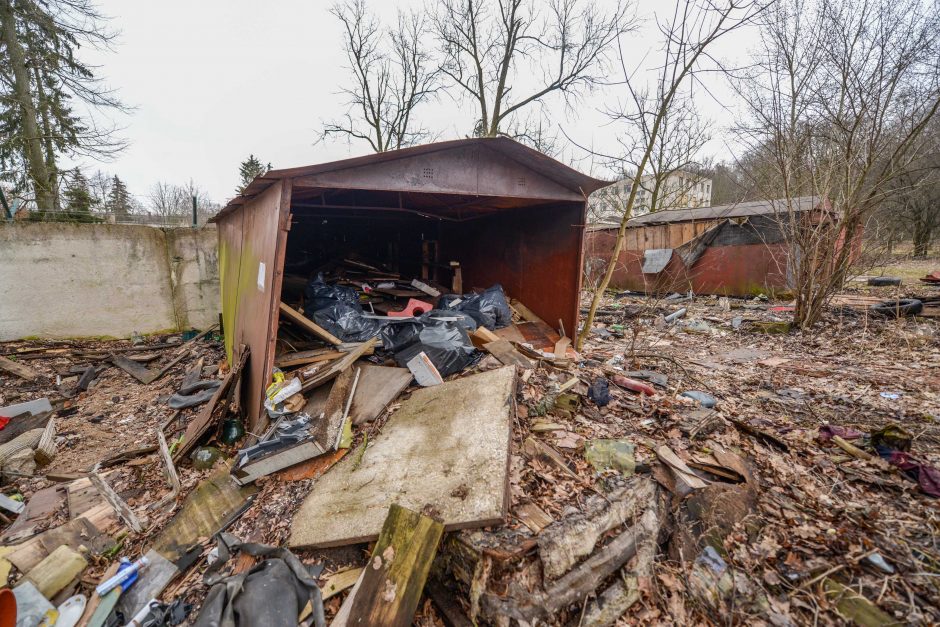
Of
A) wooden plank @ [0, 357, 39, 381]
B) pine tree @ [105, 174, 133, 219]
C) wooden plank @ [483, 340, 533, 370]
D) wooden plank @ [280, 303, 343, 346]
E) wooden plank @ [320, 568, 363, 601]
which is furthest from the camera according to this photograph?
pine tree @ [105, 174, 133, 219]

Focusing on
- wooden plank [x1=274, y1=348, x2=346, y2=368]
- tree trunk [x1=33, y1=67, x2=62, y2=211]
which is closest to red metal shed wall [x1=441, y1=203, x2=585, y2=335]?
wooden plank [x1=274, y1=348, x2=346, y2=368]

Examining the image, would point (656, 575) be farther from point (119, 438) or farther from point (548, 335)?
point (119, 438)

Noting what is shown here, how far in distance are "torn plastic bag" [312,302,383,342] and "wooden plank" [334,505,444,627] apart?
276 cm

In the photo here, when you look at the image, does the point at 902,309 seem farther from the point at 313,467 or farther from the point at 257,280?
the point at 257,280

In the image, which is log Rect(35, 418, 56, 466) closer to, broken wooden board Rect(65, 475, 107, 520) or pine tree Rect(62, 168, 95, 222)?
broken wooden board Rect(65, 475, 107, 520)

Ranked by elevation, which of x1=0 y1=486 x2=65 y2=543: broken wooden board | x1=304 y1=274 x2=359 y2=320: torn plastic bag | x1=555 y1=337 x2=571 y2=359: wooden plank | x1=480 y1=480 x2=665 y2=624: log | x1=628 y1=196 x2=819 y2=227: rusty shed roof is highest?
x1=628 y1=196 x2=819 y2=227: rusty shed roof

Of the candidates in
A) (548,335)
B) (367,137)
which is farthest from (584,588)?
(367,137)

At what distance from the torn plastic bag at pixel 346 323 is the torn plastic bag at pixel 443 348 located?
616 millimetres

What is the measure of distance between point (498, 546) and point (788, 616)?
1.45 metres

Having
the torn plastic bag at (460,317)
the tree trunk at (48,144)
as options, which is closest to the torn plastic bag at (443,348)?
the torn plastic bag at (460,317)

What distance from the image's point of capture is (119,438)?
4.36 metres

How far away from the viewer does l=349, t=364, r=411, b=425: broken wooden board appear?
3469 mm

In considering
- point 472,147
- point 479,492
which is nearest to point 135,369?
point 472,147

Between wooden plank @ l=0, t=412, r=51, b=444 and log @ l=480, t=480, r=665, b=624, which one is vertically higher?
log @ l=480, t=480, r=665, b=624
